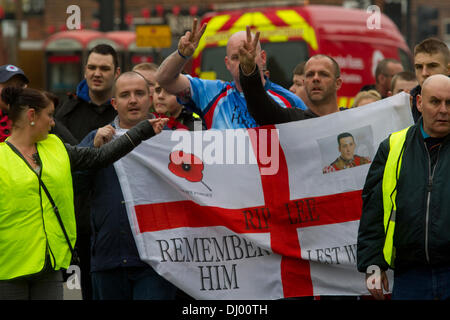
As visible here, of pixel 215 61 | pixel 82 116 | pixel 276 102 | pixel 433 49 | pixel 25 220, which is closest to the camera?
pixel 25 220

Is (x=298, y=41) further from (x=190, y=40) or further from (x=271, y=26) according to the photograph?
(x=190, y=40)

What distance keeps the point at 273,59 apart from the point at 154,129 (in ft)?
32.1

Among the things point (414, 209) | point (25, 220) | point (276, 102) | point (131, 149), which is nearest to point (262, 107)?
point (276, 102)

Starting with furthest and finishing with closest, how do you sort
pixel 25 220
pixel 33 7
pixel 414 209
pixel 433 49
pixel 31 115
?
1. pixel 33 7
2. pixel 433 49
3. pixel 31 115
4. pixel 25 220
5. pixel 414 209

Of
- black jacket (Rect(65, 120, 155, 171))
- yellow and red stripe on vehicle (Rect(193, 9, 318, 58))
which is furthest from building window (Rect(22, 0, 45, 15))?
black jacket (Rect(65, 120, 155, 171))

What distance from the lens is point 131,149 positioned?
5.58 metres

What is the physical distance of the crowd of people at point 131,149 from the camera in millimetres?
4797

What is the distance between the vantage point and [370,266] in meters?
4.90

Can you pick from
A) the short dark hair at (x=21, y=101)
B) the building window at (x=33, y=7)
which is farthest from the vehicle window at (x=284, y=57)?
the building window at (x=33, y=7)

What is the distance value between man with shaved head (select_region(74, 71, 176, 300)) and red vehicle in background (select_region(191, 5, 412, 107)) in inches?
337

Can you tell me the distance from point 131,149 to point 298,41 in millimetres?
9852

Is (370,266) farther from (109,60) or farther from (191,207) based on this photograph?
(109,60)

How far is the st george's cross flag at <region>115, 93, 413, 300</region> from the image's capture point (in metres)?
6.00

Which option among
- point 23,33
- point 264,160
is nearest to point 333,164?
point 264,160
